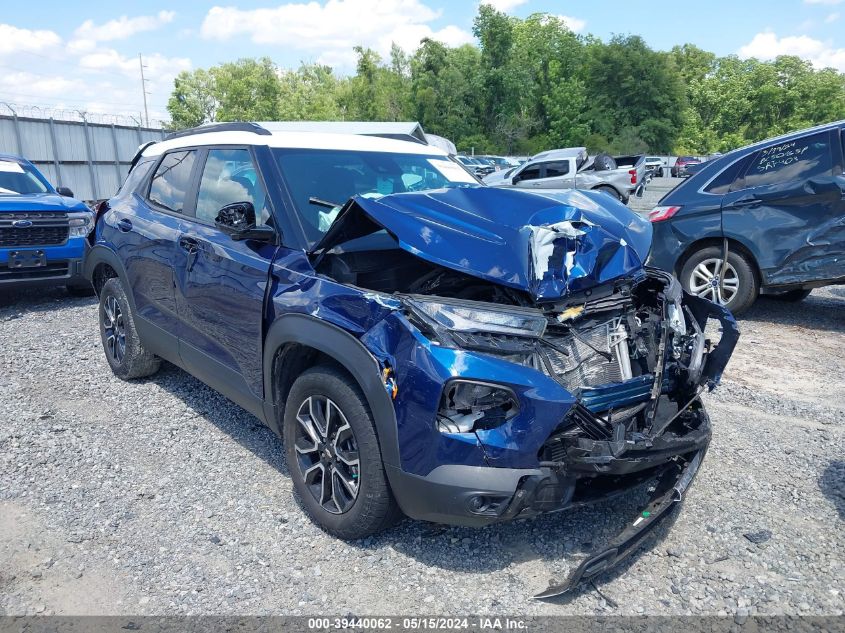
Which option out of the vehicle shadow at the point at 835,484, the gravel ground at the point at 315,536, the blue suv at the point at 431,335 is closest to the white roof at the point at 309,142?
the blue suv at the point at 431,335

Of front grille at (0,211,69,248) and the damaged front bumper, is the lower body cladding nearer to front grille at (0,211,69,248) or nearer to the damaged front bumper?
the damaged front bumper

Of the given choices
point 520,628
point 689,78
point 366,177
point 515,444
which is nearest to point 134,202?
point 366,177

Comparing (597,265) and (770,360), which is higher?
(597,265)

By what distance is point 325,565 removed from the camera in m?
3.05

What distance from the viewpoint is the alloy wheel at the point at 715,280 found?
23.0 feet

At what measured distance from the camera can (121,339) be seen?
212 inches

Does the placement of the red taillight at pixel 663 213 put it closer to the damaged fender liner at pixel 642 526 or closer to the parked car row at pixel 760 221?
the parked car row at pixel 760 221

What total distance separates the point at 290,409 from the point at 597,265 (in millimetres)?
1649

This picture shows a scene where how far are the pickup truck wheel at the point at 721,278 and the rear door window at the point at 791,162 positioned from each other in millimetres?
793

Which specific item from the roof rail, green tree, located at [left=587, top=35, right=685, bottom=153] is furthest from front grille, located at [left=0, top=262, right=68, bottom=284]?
green tree, located at [left=587, top=35, right=685, bottom=153]

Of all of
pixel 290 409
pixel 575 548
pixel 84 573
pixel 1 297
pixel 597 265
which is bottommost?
pixel 1 297

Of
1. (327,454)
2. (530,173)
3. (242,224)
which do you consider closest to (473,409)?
(327,454)

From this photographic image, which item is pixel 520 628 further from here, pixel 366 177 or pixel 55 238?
pixel 55 238

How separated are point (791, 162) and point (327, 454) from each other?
5.93m
